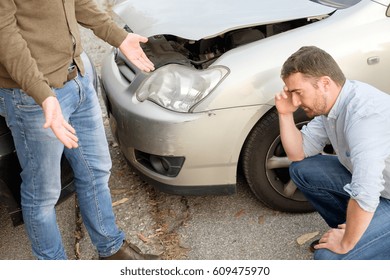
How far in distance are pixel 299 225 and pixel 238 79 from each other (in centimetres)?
91

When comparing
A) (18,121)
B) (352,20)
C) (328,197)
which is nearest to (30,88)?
(18,121)

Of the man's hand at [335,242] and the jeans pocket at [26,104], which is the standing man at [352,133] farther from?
the jeans pocket at [26,104]

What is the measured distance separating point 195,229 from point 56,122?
1283mm

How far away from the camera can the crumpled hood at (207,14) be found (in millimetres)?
2859

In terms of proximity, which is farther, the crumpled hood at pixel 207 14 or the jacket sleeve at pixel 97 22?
the crumpled hood at pixel 207 14

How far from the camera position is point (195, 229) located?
10.1 feet

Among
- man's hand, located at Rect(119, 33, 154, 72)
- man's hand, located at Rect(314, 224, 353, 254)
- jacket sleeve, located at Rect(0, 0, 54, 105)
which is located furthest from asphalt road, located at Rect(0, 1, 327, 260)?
jacket sleeve, located at Rect(0, 0, 54, 105)

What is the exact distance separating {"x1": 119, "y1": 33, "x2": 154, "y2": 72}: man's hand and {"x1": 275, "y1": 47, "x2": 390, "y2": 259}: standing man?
674 mm

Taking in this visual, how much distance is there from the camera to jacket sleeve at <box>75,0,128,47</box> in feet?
8.28

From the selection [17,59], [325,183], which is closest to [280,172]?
[325,183]

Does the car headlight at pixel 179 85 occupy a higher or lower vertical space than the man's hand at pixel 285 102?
lower

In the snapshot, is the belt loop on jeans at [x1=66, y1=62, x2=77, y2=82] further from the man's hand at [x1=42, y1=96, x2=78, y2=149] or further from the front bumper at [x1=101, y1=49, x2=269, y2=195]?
the front bumper at [x1=101, y1=49, x2=269, y2=195]

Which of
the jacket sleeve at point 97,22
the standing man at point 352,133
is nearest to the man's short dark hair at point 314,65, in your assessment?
the standing man at point 352,133

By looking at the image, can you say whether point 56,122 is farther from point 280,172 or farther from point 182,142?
point 280,172
